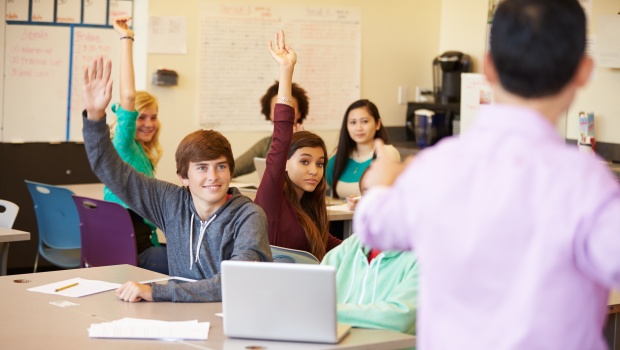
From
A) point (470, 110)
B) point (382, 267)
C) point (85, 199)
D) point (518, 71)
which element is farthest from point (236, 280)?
point (470, 110)

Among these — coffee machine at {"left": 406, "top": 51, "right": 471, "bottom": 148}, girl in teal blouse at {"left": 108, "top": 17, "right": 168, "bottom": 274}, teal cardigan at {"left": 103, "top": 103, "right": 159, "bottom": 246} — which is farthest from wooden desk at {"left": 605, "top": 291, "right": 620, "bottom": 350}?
coffee machine at {"left": 406, "top": 51, "right": 471, "bottom": 148}

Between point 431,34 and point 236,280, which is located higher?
point 431,34

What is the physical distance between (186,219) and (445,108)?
4.04m

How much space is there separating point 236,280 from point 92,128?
36.6 inches

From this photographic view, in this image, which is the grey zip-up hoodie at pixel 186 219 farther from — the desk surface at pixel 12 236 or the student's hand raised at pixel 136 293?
the desk surface at pixel 12 236

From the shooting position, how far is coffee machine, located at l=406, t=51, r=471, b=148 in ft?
22.5

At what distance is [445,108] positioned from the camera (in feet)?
22.6

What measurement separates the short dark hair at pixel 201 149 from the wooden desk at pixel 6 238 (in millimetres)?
1289

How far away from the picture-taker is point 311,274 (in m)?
2.20

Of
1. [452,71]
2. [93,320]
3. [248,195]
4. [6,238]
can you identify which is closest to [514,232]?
[93,320]

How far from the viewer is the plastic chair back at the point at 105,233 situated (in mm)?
4230

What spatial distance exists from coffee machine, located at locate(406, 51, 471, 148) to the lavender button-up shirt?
550cm

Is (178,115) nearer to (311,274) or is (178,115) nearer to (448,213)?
(311,274)

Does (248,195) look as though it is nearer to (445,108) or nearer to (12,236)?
(12,236)
